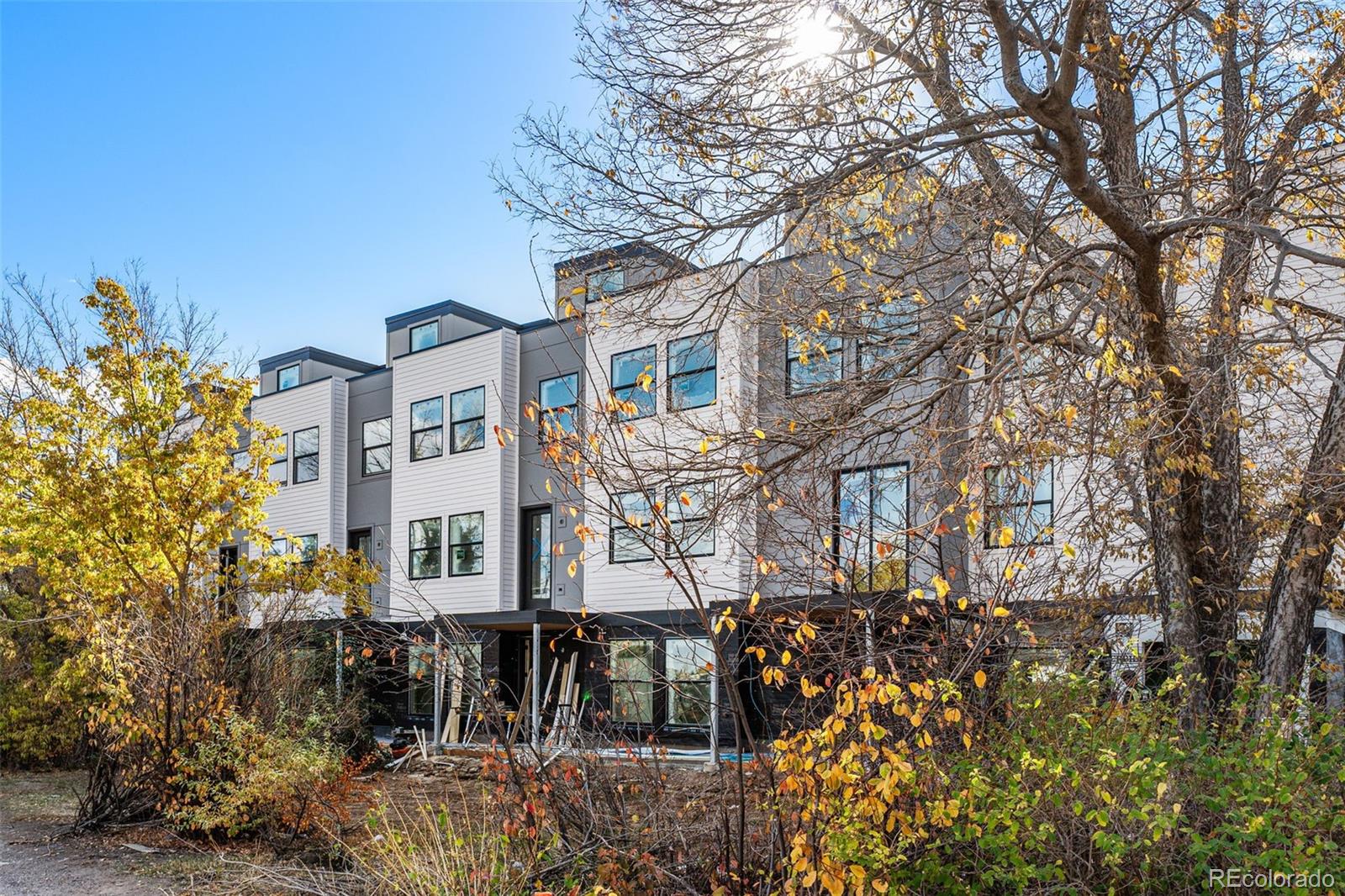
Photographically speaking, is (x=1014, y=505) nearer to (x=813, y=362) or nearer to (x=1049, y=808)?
(x=1049, y=808)

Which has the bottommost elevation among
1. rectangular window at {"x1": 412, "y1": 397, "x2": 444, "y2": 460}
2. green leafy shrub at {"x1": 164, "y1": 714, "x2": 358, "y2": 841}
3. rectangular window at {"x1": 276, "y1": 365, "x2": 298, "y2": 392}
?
green leafy shrub at {"x1": 164, "y1": 714, "x2": 358, "y2": 841}

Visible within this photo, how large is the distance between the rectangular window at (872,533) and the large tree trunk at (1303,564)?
8.86 feet

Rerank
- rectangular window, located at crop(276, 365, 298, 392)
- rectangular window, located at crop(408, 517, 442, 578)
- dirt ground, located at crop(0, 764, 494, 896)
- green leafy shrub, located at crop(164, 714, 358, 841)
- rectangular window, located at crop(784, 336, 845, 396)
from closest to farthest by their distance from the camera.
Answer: dirt ground, located at crop(0, 764, 494, 896)
rectangular window, located at crop(784, 336, 845, 396)
green leafy shrub, located at crop(164, 714, 358, 841)
rectangular window, located at crop(408, 517, 442, 578)
rectangular window, located at crop(276, 365, 298, 392)

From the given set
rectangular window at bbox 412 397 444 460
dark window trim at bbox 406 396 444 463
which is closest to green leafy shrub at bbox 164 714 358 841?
dark window trim at bbox 406 396 444 463

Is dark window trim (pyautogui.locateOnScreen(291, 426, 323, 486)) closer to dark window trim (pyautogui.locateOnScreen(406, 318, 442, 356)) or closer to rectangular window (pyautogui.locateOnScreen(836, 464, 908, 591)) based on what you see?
dark window trim (pyautogui.locateOnScreen(406, 318, 442, 356))

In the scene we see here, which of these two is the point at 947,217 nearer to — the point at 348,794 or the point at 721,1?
the point at 721,1

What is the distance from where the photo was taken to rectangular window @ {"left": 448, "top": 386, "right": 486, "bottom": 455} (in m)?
24.0

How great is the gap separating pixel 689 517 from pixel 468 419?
54.3ft

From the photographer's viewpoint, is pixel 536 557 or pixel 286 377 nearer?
pixel 536 557

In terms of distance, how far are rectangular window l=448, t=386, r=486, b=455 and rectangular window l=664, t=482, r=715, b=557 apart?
20.8 feet

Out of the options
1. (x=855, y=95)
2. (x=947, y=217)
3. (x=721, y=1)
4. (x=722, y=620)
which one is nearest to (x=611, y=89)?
(x=721, y=1)

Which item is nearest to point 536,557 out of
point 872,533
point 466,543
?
point 466,543

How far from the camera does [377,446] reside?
2705 centimetres

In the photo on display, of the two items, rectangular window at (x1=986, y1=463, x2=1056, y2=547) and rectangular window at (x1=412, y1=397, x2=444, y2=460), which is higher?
rectangular window at (x1=412, y1=397, x2=444, y2=460)
